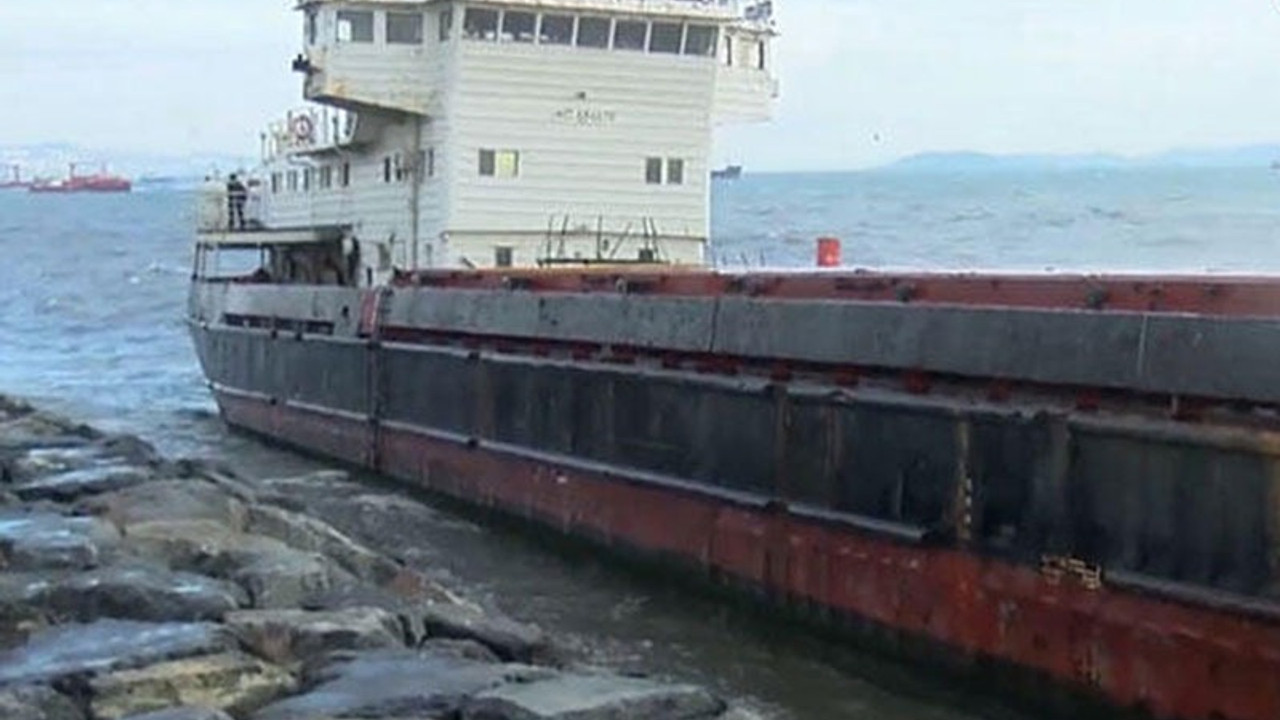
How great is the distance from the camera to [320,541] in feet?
34.1

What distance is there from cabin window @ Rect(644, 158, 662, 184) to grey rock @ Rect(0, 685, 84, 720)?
48.7 ft

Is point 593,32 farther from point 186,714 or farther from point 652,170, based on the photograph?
point 186,714

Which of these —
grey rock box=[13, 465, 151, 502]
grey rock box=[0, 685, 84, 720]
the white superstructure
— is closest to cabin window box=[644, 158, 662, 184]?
the white superstructure

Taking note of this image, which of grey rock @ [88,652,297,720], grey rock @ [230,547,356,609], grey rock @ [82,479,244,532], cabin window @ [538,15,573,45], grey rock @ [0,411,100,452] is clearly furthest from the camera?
cabin window @ [538,15,573,45]

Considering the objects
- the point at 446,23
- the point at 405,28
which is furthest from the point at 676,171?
the point at 405,28

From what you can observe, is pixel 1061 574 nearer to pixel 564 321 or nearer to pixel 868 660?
pixel 868 660

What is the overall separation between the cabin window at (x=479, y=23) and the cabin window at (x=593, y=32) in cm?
98

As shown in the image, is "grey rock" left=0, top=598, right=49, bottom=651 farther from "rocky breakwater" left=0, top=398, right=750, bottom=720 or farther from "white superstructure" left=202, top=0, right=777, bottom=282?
"white superstructure" left=202, top=0, right=777, bottom=282

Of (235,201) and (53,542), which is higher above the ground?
(235,201)

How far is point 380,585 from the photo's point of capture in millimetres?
9609

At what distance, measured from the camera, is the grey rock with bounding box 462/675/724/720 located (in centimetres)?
607

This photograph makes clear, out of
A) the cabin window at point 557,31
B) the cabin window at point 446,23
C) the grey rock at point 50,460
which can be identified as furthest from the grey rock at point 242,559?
the cabin window at point 557,31

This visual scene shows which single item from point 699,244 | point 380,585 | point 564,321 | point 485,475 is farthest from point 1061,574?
point 699,244

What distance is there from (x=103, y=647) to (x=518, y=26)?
549 inches
